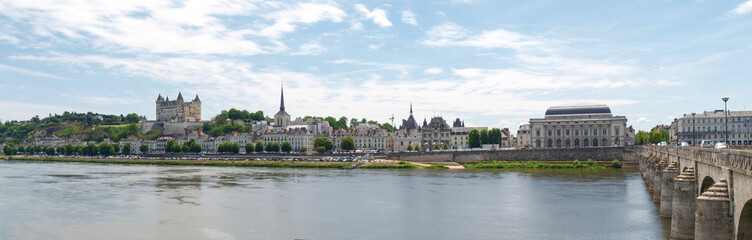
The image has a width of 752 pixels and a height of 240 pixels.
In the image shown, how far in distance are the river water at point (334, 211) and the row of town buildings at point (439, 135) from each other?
51275 millimetres

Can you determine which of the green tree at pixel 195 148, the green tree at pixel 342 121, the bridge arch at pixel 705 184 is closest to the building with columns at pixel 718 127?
the bridge arch at pixel 705 184

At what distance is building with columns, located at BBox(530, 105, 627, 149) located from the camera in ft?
309

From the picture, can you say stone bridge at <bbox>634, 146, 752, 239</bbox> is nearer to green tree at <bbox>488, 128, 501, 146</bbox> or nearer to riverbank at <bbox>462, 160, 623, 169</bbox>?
riverbank at <bbox>462, 160, 623, 169</bbox>

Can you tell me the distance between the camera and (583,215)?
28141mm

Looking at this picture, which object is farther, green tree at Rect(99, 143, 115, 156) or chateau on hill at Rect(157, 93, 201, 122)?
chateau on hill at Rect(157, 93, 201, 122)

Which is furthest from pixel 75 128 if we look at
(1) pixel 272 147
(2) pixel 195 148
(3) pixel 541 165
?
(3) pixel 541 165

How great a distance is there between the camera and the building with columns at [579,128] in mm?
94312

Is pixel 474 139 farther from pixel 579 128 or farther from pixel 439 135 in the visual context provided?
pixel 579 128

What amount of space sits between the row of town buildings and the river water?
51.3 metres

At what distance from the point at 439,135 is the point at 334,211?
263 ft

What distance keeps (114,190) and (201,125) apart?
118m

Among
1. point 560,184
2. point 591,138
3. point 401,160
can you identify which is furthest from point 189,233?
point 591,138

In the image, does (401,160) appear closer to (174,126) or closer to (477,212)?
(477,212)

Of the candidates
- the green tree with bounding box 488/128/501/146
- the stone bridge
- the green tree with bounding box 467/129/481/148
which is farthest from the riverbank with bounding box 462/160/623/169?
the stone bridge
